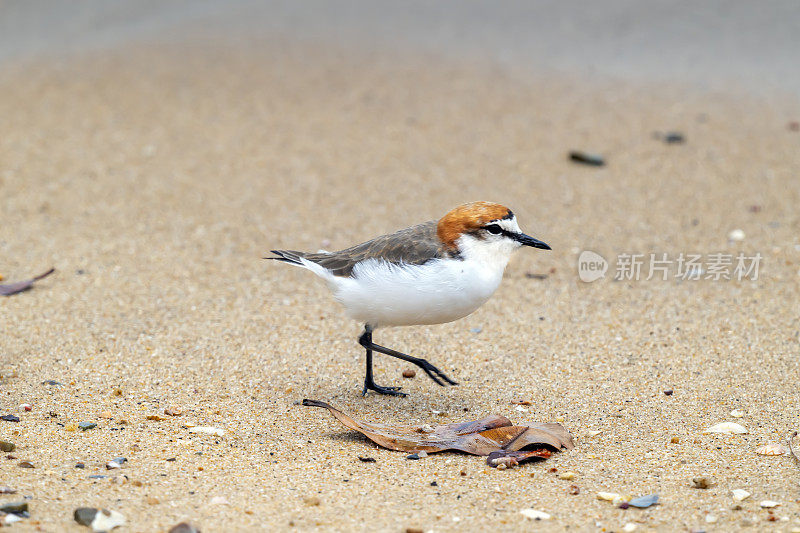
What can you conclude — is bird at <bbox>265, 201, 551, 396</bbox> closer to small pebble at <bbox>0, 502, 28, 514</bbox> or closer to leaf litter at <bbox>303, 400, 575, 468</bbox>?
leaf litter at <bbox>303, 400, 575, 468</bbox>

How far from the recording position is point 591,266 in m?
6.43

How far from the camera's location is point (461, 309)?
174 inches

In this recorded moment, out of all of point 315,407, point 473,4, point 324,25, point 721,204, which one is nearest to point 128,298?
point 315,407

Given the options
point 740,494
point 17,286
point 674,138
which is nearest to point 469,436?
point 740,494

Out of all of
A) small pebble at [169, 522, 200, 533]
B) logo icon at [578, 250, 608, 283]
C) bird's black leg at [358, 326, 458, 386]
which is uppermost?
logo icon at [578, 250, 608, 283]

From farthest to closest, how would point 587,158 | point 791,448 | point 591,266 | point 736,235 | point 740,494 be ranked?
point 587,158
point 736,235
point 591,266
point 791,448
point 740,494

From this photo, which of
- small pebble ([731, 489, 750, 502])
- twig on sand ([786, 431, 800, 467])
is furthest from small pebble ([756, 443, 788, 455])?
small pebble ([731, 489, 750, 502])

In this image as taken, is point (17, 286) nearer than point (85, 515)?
No

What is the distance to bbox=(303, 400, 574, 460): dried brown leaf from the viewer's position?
4.05 metres

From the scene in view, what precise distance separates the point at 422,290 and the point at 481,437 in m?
0.75

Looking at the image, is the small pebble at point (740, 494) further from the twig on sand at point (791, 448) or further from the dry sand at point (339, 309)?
the twig on sand at point (791, 448)

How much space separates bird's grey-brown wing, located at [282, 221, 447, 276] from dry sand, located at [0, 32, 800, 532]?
2.17 ft

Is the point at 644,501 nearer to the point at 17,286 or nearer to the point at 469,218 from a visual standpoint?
the point at 469,218

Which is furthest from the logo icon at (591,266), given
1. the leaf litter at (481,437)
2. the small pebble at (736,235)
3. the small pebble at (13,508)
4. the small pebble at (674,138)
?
the small pebble at (13,508)
